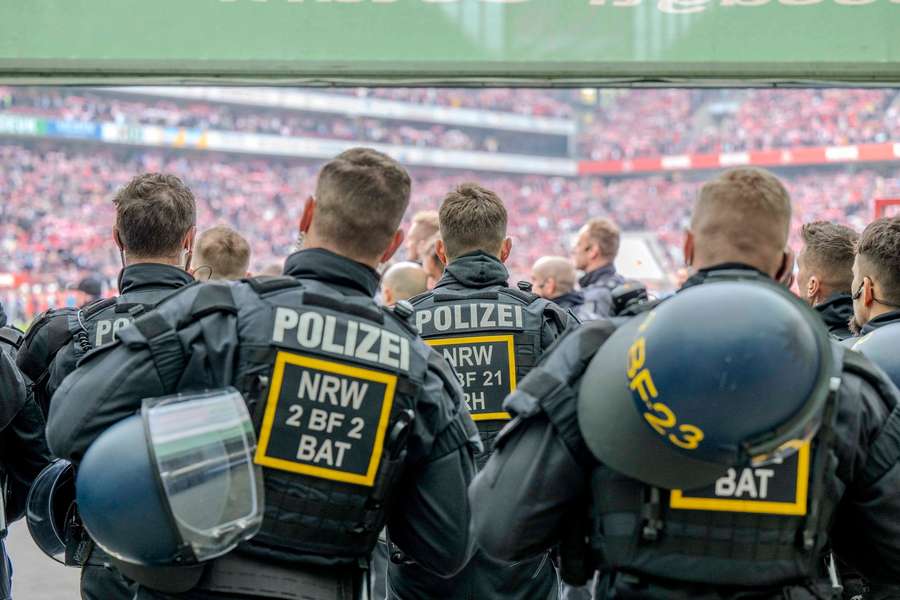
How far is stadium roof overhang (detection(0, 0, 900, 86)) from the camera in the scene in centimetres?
431

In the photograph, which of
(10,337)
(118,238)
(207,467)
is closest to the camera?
(207,467)

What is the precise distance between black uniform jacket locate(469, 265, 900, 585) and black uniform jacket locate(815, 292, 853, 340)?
1.65 m

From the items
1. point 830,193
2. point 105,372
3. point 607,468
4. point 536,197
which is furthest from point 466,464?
point 536,197

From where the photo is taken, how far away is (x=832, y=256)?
12.4 ft

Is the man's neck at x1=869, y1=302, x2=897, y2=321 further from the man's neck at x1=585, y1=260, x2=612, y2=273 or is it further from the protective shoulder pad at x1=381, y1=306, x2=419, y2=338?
the man's neck at x1=585, y1=260, x2=612, y2=273

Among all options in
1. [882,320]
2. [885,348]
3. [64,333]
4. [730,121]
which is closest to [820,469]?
[885,348]

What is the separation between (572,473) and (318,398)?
0.53 metres

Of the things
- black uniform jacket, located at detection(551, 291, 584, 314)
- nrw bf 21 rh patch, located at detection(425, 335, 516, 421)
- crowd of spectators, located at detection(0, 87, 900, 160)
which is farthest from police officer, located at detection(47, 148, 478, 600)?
crowd of spectators, located at detection(0, 87, 900, 160)

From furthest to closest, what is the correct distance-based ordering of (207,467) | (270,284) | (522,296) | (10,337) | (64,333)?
(522,296)
(10,337)
(64,333)
(270,284)
(207,467)

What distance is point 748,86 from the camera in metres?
4.59

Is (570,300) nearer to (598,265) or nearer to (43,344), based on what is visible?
(598,265)

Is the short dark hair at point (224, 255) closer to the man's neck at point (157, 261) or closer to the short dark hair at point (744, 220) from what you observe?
the man's neck at point (157, 261)

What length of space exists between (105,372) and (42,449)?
155 cm

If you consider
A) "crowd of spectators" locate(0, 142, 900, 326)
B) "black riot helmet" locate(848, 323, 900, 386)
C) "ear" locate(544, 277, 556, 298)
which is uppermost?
"black riot helmet" locate(848, 323, 900, 386)
